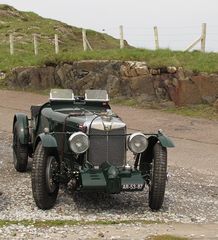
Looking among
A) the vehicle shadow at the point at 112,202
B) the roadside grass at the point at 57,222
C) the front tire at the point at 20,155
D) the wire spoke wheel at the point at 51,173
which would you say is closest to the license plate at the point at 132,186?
the vehicle shadow at the point at 112,202

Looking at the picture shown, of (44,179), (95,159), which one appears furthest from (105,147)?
(44,179)

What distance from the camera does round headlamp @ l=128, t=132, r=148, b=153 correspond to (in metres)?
8.01

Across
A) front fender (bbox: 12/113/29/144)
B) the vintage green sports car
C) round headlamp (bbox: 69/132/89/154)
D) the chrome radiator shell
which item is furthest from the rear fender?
front fender (bbox: 12/113/29/144)

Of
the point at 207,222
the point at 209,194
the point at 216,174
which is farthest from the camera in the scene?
the point at 216,174

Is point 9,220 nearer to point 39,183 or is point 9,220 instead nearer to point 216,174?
point 39,183

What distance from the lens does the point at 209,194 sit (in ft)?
30.6

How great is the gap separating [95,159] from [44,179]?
807 mm

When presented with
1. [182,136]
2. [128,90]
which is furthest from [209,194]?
[128,90]

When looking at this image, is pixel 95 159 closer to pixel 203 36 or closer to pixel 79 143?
pixel 79 143

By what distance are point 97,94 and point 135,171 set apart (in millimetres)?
2179

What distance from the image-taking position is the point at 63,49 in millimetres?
29219

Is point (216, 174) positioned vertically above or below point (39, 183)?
below

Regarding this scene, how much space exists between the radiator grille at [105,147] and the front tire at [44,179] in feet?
1.90

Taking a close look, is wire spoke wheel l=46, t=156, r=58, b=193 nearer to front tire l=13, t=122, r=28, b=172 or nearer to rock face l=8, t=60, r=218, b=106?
front tire l=13, t=122, r=28, b=172
